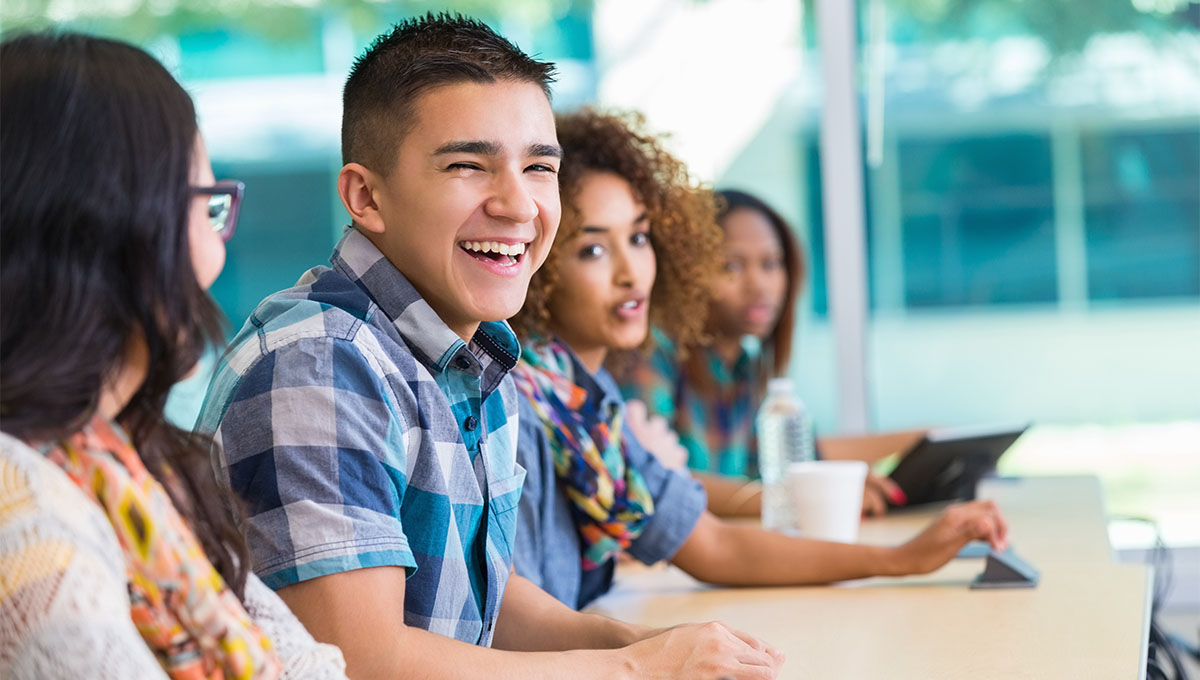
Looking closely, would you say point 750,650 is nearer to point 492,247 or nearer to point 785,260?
point 492,247

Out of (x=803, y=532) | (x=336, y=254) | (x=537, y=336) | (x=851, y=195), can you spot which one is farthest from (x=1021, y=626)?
(x=851, y=195)

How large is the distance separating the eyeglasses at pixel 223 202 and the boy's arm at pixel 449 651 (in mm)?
297

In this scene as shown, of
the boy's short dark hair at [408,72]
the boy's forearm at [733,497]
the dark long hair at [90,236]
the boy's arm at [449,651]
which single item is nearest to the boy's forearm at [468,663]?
the boy's arm at [449,651]

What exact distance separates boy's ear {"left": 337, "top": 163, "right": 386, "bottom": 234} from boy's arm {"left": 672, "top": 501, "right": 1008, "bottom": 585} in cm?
74

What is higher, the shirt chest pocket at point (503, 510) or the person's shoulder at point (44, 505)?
the person's shoulder at point (44, 505)

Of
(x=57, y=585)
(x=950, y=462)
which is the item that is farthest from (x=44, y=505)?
(x=950, y=462)

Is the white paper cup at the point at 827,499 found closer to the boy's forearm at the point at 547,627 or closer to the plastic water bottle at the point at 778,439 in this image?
the plastic water bottle at the point at 778,439

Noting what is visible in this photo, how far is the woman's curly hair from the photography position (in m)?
1.86

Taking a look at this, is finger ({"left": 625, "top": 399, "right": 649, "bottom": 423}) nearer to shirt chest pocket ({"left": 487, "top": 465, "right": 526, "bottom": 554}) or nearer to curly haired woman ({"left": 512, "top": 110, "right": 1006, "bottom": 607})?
curly haired woman ({"left": 512, "top": 110, "right": 1006, "bottom": 607})

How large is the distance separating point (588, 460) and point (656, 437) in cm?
64

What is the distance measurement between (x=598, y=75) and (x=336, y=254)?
3.04m

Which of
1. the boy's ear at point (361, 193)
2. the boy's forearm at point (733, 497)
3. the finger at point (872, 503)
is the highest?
the boy's ear at point (361, 193)

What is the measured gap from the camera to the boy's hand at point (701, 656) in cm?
117

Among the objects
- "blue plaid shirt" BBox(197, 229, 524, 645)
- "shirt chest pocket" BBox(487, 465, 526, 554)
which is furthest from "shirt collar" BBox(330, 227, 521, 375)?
"shirt chest pocket" BBox(487, 465, 526, 554)
